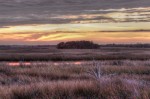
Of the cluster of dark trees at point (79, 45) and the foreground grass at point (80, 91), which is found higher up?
the foreground grass at point (80, 91)

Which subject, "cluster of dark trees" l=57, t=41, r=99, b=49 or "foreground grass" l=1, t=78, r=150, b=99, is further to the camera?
"cluster of dark trees" l=57, t=41, r=99, b=49

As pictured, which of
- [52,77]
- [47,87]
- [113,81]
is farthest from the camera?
[52,77]

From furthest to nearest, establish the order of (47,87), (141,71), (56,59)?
(56,59)
(141,71)
(47,87)

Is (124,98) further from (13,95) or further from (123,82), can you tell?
(13,95)

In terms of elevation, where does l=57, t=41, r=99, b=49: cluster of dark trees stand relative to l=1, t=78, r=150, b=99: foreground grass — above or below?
below

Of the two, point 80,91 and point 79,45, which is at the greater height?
point 80,91

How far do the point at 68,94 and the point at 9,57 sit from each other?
46709 millimetres

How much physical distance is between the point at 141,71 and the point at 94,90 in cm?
1328

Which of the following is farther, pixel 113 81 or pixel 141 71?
pixel 141 71

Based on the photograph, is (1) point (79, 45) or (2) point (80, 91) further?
(1) point (79, 45)

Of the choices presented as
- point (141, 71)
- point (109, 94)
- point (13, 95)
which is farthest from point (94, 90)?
point (141, 71)

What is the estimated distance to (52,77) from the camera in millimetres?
22328

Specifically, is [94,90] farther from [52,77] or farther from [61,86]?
[52,77]

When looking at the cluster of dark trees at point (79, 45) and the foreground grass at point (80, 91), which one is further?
the cluster of dark trees at point (79, 45)
